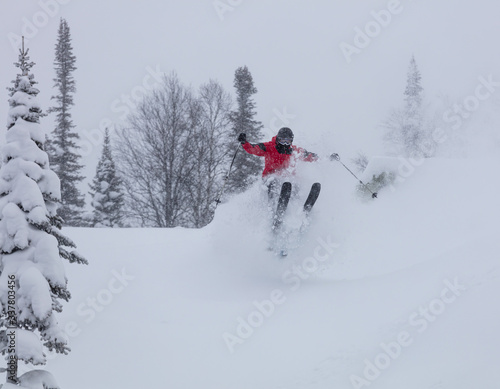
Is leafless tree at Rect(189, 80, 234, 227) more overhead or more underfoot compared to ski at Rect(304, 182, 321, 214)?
more underfoot

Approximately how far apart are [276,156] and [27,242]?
18.9 ft

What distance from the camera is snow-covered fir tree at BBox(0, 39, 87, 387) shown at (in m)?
3.99

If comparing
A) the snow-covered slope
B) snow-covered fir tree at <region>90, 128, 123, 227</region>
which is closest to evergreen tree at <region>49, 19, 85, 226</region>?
snow-covered fir tree at <region>90, 128, 123, 227</region>

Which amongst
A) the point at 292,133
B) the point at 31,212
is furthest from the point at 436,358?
the point at 292,133

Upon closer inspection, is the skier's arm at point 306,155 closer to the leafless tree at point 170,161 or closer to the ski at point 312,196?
the ski at point 312,196

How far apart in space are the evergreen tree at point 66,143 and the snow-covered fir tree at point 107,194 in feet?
3.45

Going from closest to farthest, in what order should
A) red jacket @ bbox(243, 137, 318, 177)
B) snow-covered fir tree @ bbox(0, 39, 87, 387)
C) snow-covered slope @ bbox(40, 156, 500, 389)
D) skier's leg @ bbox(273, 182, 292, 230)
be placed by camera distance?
snow-covered fir tree @ bbox(0, 39, 87, 387) < snow-covered slope @ bbox(40, 156, 500, 389) < skier's leg @ bbox(273, 182, 292, 230) < red jacket @ bbox(243, 137, 318, 177)

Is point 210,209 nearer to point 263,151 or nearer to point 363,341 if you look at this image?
point 263,151

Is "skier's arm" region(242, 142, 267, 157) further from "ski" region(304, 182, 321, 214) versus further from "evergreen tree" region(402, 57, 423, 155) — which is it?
"evergreen tree" region(402, 57, 423, 155)

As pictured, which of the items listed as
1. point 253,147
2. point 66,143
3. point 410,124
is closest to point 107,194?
point 66,143

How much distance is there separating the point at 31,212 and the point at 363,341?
3648 mm

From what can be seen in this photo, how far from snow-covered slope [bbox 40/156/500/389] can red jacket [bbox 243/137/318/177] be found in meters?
0.36

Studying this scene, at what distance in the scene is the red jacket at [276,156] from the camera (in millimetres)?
9312

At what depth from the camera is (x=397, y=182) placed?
41.4 feet
